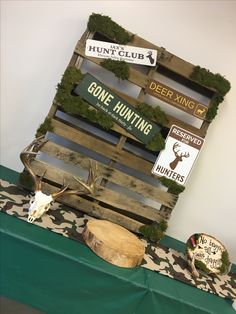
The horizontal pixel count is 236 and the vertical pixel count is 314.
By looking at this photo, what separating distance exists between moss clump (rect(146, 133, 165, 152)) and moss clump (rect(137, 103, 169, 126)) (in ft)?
0.23

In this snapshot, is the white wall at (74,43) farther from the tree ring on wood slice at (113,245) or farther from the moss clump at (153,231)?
the tree ring on wood slice at (113,245)

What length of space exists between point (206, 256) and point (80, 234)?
0.64m

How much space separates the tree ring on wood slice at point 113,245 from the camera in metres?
1.27

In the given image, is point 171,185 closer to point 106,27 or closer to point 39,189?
point 39,189

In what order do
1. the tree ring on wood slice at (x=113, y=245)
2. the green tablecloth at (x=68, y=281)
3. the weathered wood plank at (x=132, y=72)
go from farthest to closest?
1. the weathered wood plank at (x=132, y=72)
2. the tree ring on wood slice at (x=113, y=245)
3. the green tablecloth at (x=68, y=281)

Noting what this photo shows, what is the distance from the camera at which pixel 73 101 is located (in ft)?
4.88

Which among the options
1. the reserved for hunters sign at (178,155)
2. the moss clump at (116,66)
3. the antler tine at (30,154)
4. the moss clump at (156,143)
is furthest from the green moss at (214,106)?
the antler tine at (30,154)

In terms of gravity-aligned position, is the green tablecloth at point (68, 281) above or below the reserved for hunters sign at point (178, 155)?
below

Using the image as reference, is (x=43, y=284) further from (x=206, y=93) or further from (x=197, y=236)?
(x=206, y=93)

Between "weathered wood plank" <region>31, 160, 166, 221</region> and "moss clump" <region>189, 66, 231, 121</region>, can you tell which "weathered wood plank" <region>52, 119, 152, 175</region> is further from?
"moss clump" <region>189, 66, 231, 121</region>

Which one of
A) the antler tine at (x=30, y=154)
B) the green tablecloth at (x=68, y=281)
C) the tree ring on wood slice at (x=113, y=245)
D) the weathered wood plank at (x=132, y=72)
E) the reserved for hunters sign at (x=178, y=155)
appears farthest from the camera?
the reserved for hunters sign at (x=178, y=155)

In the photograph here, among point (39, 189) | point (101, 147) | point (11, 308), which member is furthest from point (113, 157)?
point (11, 308)

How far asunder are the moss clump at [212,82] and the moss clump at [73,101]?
1.67 feet

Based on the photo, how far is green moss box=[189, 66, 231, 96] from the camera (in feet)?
5.21
